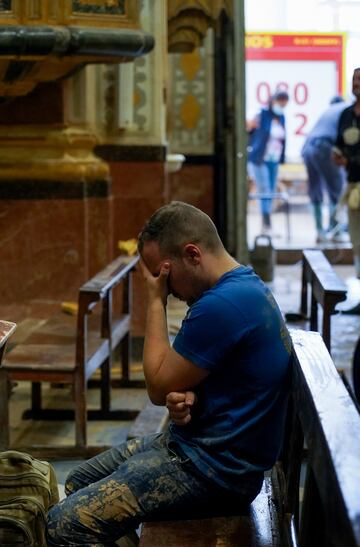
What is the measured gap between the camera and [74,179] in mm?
7387

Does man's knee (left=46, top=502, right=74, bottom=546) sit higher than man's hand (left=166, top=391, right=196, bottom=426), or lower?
lower

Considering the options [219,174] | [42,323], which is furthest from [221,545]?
[219,174]

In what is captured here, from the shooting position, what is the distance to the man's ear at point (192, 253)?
3.25 metres

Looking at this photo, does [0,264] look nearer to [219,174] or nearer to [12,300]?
[12,300]

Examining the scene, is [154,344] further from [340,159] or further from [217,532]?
[340,159]

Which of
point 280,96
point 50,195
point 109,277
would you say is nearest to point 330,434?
point 109,277

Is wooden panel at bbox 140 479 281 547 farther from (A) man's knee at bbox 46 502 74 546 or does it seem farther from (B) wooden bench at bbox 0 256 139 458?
(B) wooden bench at bbox 0 256 139 458

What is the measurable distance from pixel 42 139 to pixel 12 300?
1.04 metres

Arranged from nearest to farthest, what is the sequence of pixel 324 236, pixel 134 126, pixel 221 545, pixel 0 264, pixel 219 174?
pixel 221 545 → pixel 0 264 → pixel 134 126 → pixel 219 174 → pixel 324 236

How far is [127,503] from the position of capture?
320 cm

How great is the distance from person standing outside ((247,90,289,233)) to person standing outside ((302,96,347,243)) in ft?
3.27

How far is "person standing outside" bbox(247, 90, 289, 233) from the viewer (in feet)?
50.6

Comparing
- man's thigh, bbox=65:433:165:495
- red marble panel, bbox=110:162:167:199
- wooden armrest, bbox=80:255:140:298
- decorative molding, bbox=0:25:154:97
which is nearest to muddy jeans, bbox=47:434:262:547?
man's thigh, bbox=65:433:165:495

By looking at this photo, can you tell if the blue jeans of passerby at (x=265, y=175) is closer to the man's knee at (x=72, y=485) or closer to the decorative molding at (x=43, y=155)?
the decorative molding at (x=43, y=155)
